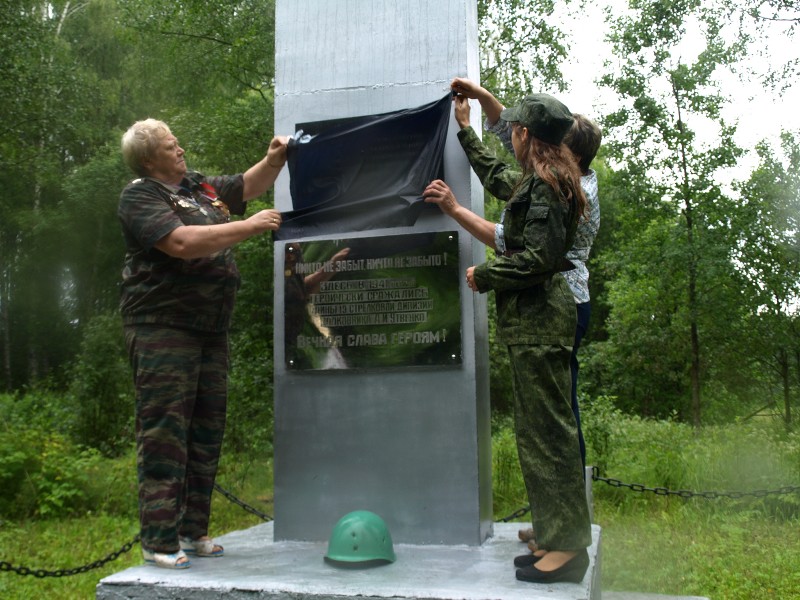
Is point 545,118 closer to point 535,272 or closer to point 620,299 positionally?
point 535,272

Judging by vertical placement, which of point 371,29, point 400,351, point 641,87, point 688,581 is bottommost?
point 688,581

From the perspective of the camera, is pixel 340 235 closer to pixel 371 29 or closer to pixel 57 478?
pixel 371 29

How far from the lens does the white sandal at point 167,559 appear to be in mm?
3412

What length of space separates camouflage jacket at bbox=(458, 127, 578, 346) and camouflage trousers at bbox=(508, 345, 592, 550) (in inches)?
2.9

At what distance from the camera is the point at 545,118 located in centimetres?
319

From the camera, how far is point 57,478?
8406 mm

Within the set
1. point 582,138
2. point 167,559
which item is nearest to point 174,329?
point 167,559

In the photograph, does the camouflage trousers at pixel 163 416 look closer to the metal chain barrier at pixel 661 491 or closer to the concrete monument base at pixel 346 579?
the concrete monument base at pixel 346 579

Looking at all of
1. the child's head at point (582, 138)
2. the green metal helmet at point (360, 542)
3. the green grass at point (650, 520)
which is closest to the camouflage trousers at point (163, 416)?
the green metal helmet at point (360, 542)

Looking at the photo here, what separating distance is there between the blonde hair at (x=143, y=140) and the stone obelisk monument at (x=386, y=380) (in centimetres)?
85

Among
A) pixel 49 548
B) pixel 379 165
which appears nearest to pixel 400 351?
pixel 379 165

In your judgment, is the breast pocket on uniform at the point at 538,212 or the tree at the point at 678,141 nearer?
the breast pocket on uniform at the point at 538,212

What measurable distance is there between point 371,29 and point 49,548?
16.3 feet

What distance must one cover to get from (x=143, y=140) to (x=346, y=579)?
80.8 inches
